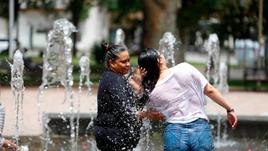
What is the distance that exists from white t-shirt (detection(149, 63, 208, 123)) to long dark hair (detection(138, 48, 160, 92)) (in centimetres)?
6

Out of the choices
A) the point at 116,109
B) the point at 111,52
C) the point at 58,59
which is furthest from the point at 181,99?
the point at 58,59

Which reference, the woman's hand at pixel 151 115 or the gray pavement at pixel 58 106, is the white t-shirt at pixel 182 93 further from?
the gray pavement at pixel 58 106

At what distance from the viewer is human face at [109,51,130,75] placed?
529cm

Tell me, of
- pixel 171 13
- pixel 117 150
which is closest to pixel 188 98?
pixel 117 150

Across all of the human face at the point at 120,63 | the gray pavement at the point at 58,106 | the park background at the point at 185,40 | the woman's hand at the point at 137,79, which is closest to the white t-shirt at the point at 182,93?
the woman's hand at the point at 137,79

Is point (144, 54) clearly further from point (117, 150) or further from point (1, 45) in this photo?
point (1, 45)

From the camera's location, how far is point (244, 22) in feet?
103

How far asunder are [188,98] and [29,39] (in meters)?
59.5

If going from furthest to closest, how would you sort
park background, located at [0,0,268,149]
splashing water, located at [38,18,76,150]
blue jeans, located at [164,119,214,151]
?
splashing water, located at [38,18,76,150] < park background, located at [0,0,268,149] < blue jeans, located at [164,119,214,151]

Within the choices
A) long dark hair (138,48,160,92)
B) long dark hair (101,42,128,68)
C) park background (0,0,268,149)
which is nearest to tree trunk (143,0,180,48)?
park background (0,0,268,149)

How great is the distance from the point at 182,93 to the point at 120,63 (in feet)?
1.66

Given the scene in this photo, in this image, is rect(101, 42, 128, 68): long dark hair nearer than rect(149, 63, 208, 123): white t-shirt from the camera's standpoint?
No

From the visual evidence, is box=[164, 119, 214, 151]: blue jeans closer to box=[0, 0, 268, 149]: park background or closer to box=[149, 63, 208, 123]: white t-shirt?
box=[149, 63, 208, 123]: white t-shirt

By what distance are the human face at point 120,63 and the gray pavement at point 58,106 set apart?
17.4ft
